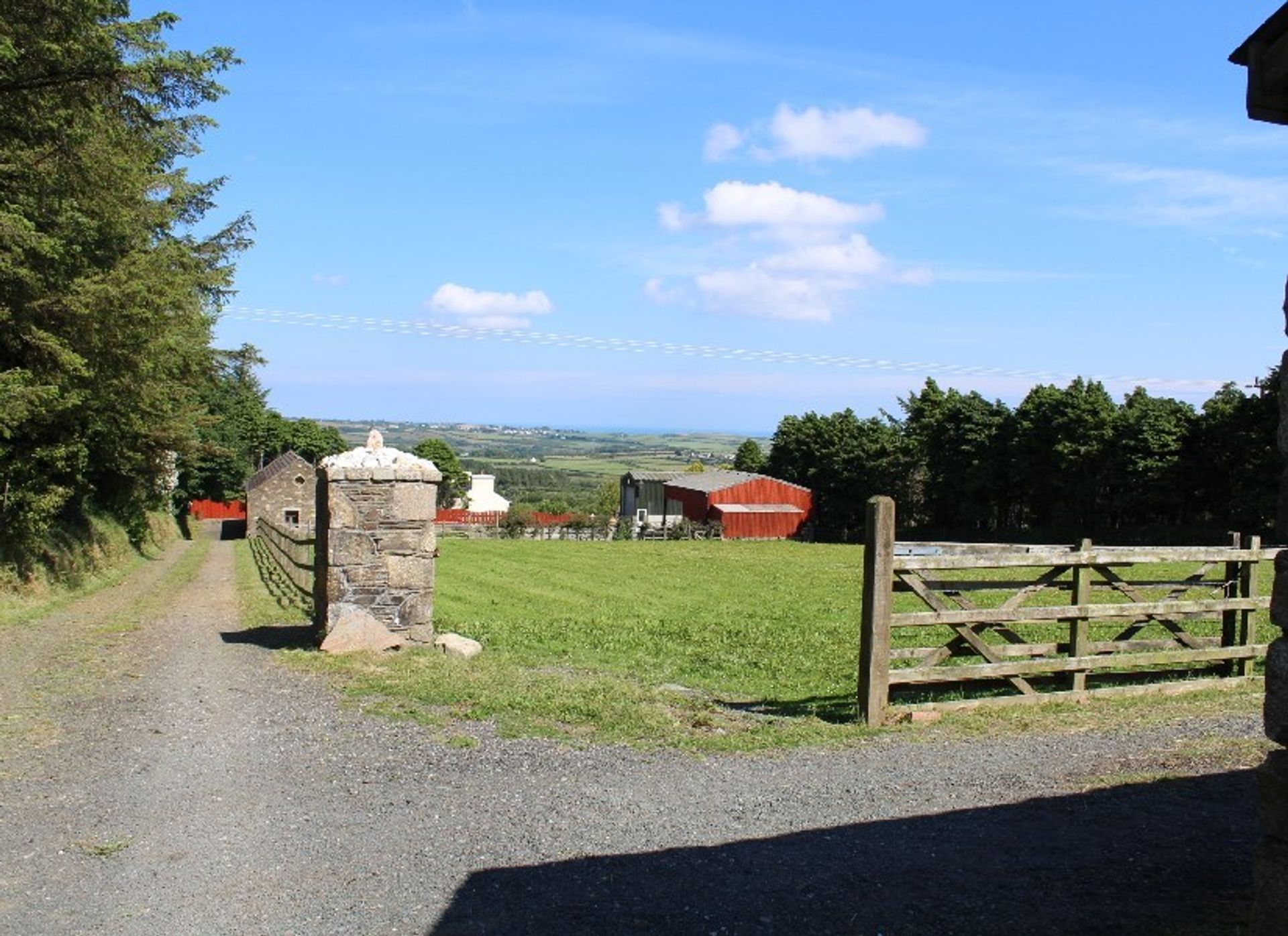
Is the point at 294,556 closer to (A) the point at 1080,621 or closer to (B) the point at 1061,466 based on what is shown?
(A) the point at 1080,621

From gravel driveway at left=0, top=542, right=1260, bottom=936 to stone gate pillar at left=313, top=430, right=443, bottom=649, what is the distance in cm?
314

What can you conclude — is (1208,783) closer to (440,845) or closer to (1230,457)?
(440,845)

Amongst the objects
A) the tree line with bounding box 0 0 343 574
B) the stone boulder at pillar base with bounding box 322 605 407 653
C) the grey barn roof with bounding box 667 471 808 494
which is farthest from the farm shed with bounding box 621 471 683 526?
the stone boulder at pillar base with bounding box 322 605 407 653

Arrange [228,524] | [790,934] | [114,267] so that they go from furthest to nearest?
[228,524]
[114,267]
[790,934]

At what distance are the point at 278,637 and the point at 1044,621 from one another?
9.32 metres

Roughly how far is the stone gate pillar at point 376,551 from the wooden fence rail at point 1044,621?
17.8 ft

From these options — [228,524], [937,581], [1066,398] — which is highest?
[1066,398]

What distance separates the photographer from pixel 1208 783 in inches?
261

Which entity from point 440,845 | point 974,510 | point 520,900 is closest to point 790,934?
point 520,900

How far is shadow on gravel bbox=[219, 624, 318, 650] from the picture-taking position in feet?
41.8

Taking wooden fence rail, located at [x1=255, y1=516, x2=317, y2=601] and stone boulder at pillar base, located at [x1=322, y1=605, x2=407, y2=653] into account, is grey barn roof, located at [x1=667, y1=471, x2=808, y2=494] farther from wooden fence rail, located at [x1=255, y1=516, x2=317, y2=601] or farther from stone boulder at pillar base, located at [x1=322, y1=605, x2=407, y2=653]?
stone boulder at pillar base, located at [x1=322, y1=605, x2=407, y2=653]

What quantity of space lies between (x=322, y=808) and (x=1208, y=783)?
5.48m

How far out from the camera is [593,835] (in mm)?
5938

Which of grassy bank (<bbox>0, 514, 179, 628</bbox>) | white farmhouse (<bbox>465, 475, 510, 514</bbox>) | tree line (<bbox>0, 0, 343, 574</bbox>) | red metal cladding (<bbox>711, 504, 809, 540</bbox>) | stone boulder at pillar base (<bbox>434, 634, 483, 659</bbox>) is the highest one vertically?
tree line (<bbox>0, 0, 343, 574</bbox>)
